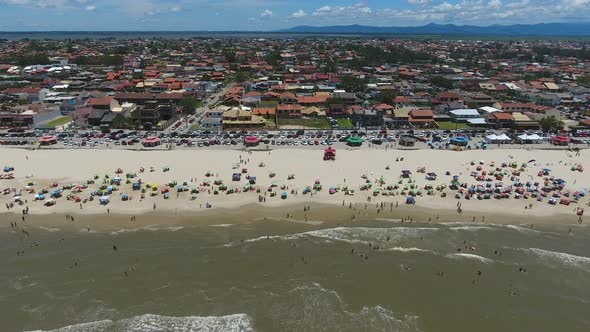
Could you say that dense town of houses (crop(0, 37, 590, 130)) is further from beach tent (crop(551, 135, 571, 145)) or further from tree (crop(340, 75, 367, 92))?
beach tent (crop(551, 135, 571, 145))

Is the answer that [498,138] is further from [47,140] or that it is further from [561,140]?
[47,140]

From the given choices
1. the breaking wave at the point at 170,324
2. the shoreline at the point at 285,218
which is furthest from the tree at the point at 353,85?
the breaking wave at the point at 170,324

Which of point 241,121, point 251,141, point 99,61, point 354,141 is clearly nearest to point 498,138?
point 354,141

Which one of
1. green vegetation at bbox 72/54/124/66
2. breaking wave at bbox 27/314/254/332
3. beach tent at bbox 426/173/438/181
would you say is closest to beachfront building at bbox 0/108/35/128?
breaking wave at bbox 27/314/254/332

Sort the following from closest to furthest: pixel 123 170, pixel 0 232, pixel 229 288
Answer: pixel 229 288, pixel 0 232, pixel 123 170

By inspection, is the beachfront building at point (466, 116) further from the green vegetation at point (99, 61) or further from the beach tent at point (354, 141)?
the green vegetation at point (99, 61)

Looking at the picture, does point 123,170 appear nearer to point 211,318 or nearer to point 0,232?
point 0,232

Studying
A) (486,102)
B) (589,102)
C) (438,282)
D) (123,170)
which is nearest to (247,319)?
(438,282)
